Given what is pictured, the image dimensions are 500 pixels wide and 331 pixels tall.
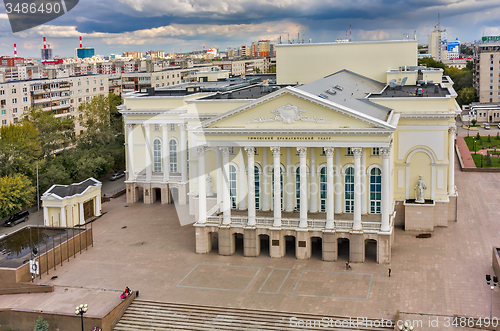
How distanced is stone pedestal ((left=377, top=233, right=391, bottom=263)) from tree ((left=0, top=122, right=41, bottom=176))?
1632 inches

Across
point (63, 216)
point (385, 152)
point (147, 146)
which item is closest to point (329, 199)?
point (385, 152)

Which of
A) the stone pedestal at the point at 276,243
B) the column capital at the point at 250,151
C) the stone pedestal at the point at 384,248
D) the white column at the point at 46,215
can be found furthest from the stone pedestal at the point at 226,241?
the white column at the point at 46,215

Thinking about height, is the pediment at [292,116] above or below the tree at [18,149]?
above

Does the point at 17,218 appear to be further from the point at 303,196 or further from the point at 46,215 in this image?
the point at 303,196

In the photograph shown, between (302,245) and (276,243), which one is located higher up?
(276,243)

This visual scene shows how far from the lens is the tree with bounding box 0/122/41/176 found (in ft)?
206

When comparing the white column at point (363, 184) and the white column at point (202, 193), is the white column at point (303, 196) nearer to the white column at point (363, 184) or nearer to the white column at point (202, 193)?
the white column at point (363, 184)

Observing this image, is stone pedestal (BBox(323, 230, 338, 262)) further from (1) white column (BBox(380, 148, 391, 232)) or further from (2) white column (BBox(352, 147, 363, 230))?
(1) white column (BBox(380, 148, 391, 232))

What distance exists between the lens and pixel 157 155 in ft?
220

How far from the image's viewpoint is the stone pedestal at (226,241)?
46.7 metres

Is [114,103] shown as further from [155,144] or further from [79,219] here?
[79,219]

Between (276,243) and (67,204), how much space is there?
2291 centimetres

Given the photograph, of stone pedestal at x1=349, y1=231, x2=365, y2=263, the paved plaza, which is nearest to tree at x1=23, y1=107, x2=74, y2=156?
the paved plaza

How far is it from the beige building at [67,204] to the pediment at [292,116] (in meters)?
18.6
